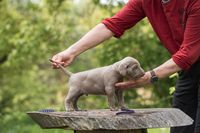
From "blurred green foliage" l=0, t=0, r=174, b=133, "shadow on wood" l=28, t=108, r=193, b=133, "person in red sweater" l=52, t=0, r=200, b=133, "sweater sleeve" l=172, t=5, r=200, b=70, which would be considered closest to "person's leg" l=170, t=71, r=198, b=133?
"person in red sweater" l=52, t=0, r=200, b=133

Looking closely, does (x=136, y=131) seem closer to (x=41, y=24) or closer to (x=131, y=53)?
(x=131, y=53)

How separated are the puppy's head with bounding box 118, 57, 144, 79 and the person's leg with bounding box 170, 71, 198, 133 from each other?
0.53 metres

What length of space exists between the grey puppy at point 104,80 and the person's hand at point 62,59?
55 mm

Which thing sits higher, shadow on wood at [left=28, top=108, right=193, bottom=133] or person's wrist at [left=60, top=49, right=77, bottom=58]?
person's wrist at [left=60, top=49, right=77, bottom=58]

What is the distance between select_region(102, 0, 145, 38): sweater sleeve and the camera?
15.3 ft

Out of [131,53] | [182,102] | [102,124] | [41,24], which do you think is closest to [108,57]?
[131,53]

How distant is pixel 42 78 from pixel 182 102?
19888 millimetres

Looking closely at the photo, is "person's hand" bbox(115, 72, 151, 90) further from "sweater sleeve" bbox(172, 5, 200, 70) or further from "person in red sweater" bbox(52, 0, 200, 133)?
"sweater sleeve" bbox(172, 5, 200, 70)

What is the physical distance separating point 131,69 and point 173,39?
1.63ft

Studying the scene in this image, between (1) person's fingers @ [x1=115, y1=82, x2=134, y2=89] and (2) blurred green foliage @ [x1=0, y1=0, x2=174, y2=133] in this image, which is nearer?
(1) person's fingers @ [x1=115, y1=82, x2=134, y2=89]

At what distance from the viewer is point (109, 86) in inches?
167

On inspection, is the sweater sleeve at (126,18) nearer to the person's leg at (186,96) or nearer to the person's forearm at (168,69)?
the person's leg at (186,96)

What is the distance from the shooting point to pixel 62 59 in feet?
15.3

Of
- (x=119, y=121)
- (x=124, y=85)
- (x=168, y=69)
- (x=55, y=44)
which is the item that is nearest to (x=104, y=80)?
(x=124, y=85)
